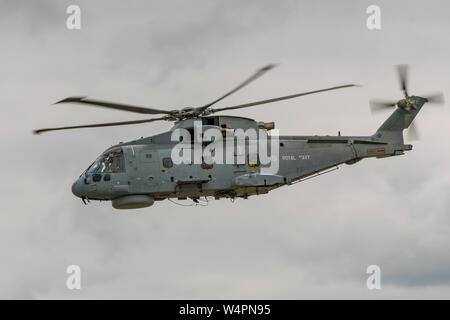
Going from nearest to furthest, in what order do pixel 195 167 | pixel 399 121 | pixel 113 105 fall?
1. pixel 113 105
2. pixel 195 167
3. pixel 399 121

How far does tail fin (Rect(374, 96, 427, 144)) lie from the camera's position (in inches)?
1507

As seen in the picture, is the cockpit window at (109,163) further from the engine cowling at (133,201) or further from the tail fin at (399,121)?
the tail fin at (399,121)

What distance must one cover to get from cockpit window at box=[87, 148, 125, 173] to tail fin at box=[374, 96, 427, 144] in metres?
12.6

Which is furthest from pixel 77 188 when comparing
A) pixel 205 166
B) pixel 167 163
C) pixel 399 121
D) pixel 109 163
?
pixel 399 121

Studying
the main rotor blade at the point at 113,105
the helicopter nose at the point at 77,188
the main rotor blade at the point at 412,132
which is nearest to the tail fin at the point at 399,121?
the main rotor blade at the point at 412,132

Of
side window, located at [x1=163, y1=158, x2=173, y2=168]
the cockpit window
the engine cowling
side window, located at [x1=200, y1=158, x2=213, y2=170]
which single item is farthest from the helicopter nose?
side window, located at [x1=200, y1=158, x2=213, y2=170]

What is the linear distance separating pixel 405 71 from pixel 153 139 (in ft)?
42.8

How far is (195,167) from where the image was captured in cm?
3575

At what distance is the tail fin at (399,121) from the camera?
38.3m

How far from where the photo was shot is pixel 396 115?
3884 cm

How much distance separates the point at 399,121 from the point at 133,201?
13.9m

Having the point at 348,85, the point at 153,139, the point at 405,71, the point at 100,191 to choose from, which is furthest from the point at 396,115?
the point at 100,191

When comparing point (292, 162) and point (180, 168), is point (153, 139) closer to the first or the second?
point (180, 168)

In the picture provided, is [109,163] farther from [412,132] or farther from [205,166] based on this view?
[412,132]
